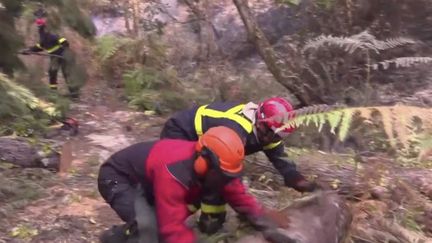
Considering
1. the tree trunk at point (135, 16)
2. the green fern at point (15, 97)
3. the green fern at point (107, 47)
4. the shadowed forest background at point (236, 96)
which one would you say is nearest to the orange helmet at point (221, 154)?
the shadowed forest background at point (236, 96)

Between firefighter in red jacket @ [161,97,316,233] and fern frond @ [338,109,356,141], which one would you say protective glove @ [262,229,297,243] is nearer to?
firefighter in red jacket @ [161,97,316,233]

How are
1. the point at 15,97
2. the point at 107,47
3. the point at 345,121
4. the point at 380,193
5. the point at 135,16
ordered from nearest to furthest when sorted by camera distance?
the point at 345,121, the point at 15,97, the point at 380,193, the point at 107,47, the point at 135,16

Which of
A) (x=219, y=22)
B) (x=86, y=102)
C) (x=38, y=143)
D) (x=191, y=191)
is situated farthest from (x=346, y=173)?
(x=219, y=22)

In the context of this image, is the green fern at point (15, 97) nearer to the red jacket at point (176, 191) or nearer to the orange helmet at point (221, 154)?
the red jacket at point (176, 191)

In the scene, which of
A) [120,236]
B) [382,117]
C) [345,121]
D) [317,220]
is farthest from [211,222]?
[382,117]

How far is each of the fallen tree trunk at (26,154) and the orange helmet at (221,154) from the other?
371 cm

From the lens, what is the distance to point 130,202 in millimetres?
4258

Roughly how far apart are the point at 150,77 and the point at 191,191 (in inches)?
314

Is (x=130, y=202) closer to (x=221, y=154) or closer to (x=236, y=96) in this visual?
(x=221, y=154)

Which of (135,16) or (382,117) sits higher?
(382,117)

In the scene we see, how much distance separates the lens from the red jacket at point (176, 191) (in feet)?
11.8

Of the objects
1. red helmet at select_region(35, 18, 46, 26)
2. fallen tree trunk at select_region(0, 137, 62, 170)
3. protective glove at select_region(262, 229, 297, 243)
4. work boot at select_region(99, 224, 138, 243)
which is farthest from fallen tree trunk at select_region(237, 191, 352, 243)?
red helmet at select_region(35, 18, 46, 26)

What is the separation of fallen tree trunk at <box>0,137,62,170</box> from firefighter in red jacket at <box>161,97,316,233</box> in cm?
233

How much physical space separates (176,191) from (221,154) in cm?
38
